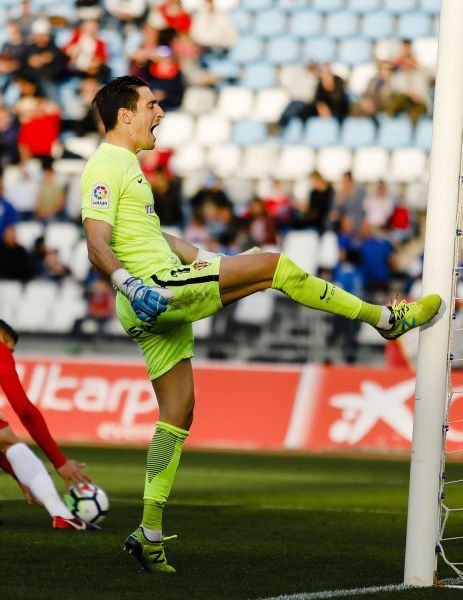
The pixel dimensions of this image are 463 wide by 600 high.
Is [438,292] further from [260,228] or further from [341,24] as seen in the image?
[341,24]

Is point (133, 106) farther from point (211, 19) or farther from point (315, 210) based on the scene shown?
point (211, 19)

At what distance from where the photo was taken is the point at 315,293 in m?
5.46

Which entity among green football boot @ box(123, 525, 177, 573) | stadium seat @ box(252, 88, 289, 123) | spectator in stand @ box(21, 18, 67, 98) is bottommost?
green football boot @ box(123, 525, 177, 573)

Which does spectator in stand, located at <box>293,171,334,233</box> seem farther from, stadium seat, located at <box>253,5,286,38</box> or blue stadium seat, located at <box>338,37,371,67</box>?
stadium seat, located at <box>253,5,286,38</box>

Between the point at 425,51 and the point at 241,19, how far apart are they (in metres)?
3.32

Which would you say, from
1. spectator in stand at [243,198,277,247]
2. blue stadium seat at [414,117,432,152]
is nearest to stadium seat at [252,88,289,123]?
blue stadium seat at [414,117,432,152]

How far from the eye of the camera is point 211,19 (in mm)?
20828

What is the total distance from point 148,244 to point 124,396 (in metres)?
9.88

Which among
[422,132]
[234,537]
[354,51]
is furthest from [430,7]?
[234,537]

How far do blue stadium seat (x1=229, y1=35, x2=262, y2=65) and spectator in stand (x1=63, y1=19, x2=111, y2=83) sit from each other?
6.96ft

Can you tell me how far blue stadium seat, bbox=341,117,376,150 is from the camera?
63.1ft

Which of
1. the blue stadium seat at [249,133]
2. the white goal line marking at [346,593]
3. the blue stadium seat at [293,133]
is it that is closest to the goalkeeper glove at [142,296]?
the white goal line marking at [346,593]

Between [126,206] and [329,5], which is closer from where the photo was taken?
[126,206]

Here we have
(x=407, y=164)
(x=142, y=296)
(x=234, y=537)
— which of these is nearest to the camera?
(x=142, y=296)
